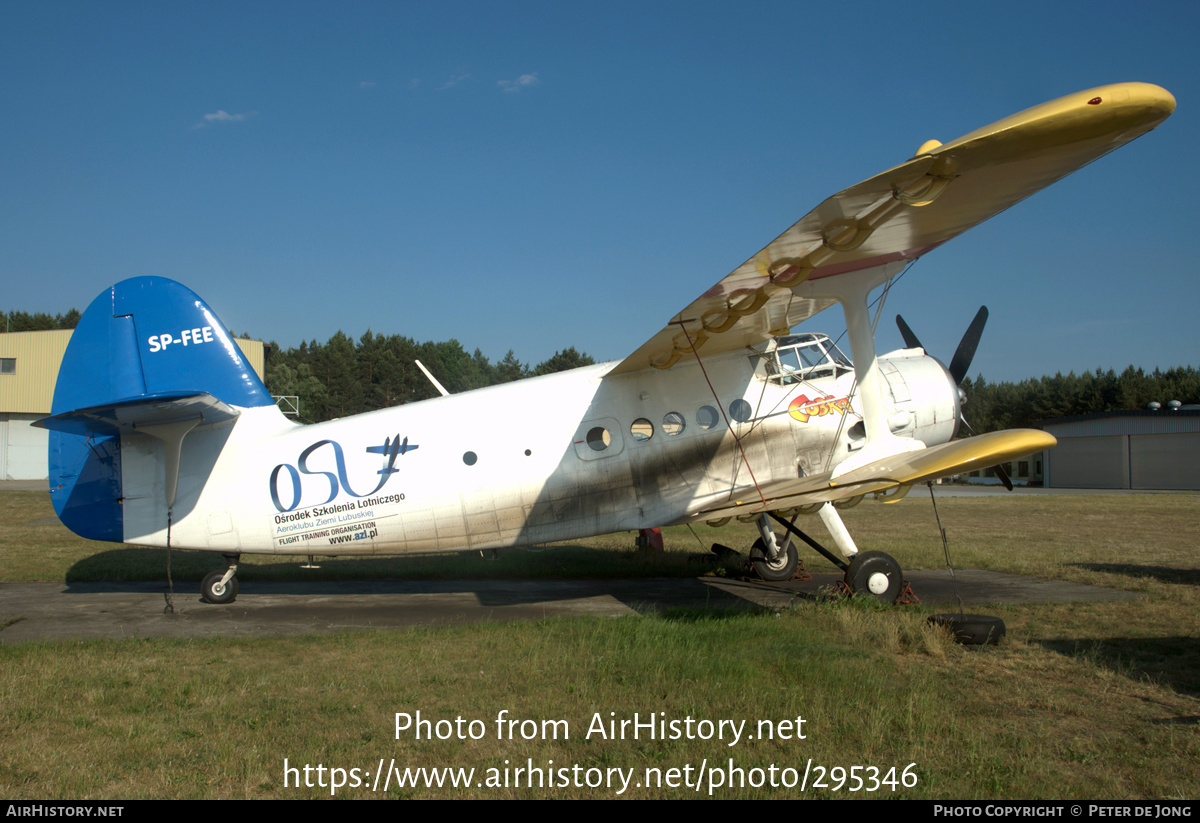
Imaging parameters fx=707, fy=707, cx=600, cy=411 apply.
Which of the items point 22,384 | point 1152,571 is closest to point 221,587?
point 1152,571

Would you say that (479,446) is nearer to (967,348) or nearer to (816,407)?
(816,407)

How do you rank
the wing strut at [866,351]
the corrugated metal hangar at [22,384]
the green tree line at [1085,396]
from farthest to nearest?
the green tree line at [1085,396], the corrugated metal hangar at [22,384], the wing strut at [866,351]

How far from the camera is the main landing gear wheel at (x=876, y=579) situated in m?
8.45

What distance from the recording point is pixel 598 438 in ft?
29.6

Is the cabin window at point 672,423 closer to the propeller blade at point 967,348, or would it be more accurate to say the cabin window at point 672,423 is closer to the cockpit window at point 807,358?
the cockpit window at point 807,358

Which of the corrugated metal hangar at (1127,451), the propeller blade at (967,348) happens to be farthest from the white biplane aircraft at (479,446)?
the corrugated metal hangar at (1127,451)

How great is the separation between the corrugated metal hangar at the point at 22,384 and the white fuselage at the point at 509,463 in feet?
112

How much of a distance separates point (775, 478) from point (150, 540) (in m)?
8.03

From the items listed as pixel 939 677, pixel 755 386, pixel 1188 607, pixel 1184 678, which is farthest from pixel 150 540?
pixel 1188 607

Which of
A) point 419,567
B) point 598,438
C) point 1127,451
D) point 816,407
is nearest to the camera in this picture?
point 598,438

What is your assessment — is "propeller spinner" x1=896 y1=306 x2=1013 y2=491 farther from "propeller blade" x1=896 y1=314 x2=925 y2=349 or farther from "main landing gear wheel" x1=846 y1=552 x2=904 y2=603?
"main landing gear wheel" x1=846 y1=552 x2=904 y2=603

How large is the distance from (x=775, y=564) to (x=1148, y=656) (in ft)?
17.3

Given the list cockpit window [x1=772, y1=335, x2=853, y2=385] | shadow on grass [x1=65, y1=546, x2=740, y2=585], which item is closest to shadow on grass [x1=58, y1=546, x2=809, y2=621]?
shadow on grass [x1=65, y1=546, x2=740, y2=585]

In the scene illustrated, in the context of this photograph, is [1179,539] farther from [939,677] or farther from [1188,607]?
[939,677]
